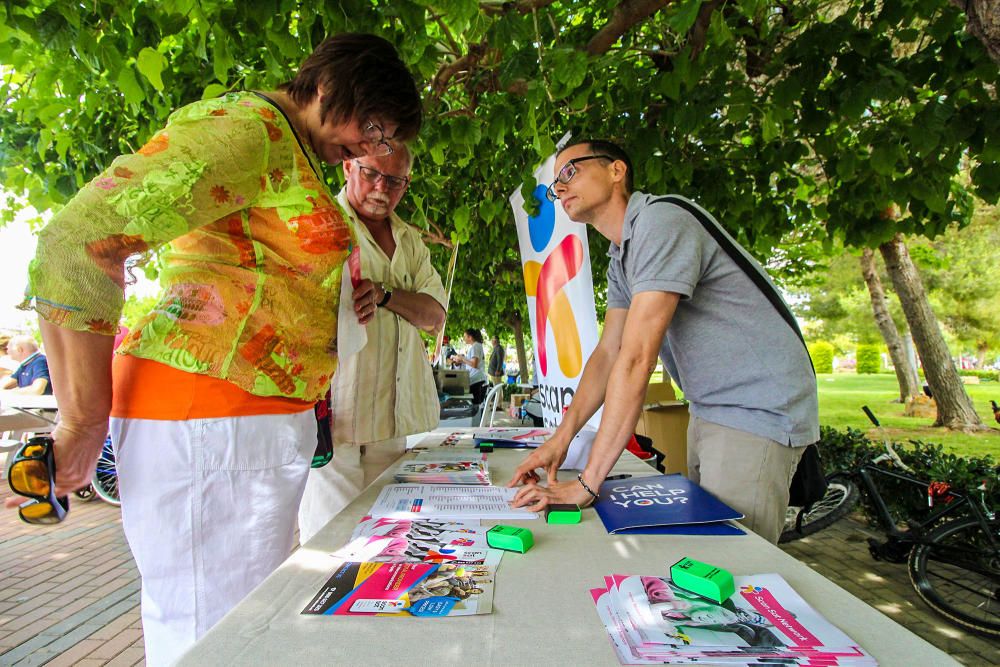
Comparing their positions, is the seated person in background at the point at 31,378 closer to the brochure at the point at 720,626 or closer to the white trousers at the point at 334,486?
the white trousers at the point at 334,486

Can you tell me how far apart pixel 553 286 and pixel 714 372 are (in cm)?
141

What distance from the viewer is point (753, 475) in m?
1.46

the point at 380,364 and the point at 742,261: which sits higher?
the point at 742,261

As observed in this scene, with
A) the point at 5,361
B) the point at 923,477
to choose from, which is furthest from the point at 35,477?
the point at 5,361

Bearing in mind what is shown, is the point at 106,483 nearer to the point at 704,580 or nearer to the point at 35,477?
the point at 35,477

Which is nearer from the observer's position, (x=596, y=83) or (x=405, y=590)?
(x=405, y=590)

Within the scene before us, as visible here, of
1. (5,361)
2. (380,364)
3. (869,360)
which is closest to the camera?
(380,364)

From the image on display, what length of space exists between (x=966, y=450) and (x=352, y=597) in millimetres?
8868

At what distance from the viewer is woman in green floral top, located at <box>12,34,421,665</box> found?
884mm

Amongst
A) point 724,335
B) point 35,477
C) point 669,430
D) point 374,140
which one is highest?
point 374,140

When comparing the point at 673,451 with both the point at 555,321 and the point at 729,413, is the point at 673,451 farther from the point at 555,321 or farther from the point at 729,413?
the point at 729,413

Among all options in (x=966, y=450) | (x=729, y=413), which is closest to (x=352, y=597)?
(x=729, y=413)

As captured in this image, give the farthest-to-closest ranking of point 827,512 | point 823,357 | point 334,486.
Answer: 1. point 823,357
2. point 827,512
3. point 334,486

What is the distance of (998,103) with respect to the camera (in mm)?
2828
